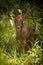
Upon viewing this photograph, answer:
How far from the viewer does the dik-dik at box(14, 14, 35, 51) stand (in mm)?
2547

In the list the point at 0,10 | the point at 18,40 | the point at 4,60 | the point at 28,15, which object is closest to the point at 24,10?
the point at 28,15

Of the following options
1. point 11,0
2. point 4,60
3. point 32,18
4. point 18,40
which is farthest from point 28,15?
point 4,60

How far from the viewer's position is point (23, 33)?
2561mm

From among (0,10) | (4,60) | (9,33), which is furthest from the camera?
(0,10)

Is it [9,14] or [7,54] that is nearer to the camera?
[7,54]

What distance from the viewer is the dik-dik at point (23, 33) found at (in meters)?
2.55

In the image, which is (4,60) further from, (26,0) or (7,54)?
(26,0)

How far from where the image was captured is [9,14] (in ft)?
9.83

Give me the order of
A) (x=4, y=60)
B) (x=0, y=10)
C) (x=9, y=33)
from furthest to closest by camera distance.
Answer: (x=0, y=10) < (x=9, y=33) < (x=4, y=60)

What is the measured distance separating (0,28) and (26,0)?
1.61 feet

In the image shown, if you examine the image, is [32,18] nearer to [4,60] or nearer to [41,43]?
[41,43]

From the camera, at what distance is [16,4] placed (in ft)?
9.83

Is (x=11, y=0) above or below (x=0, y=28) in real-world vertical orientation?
above

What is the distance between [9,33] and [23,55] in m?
0.47
